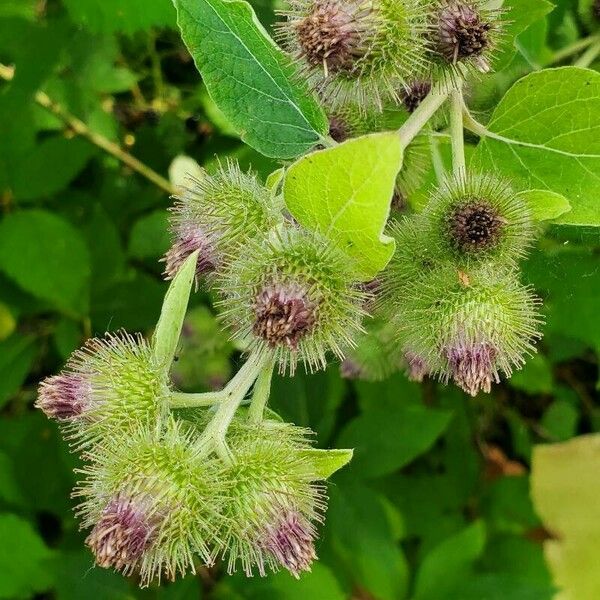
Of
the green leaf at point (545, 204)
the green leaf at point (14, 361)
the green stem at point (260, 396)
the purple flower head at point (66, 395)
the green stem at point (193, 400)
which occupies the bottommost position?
the green leaf at point (14, 361)

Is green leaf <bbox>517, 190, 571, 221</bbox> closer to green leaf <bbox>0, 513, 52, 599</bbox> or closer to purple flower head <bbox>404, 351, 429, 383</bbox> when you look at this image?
purple flower head <bbox>404, 351, 429, 383</bbox>

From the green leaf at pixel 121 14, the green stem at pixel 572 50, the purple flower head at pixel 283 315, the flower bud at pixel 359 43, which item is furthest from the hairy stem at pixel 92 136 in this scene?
the purple flower head at pixel 283 315

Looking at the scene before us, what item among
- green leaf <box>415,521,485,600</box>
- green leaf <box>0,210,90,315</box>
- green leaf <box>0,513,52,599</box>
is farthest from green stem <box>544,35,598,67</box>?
green leaf <box>0,513,52,599</box>

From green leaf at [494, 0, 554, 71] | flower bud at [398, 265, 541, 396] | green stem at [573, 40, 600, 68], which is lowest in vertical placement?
flower bud at [398, 265, 541, 396]

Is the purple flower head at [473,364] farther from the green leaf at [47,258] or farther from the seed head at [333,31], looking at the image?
the green leaf at [47,258]

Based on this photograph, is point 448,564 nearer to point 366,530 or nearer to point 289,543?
point 366,530

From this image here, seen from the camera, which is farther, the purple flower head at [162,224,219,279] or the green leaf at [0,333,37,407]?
the green leaf at [0,333,37,407]

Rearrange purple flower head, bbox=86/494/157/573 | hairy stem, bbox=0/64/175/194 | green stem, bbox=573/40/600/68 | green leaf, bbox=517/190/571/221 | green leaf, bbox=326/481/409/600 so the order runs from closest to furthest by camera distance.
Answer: purple flower head, bbox=86/494/157/573
green leaf, bbox=517/190/571/221
green stem, bbox=573/40/600/68
green leaf, bbox=326/481/409/600
hairy stem, bbox=0/64/175/194

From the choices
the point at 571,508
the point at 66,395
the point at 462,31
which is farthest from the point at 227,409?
the point at 571,508
